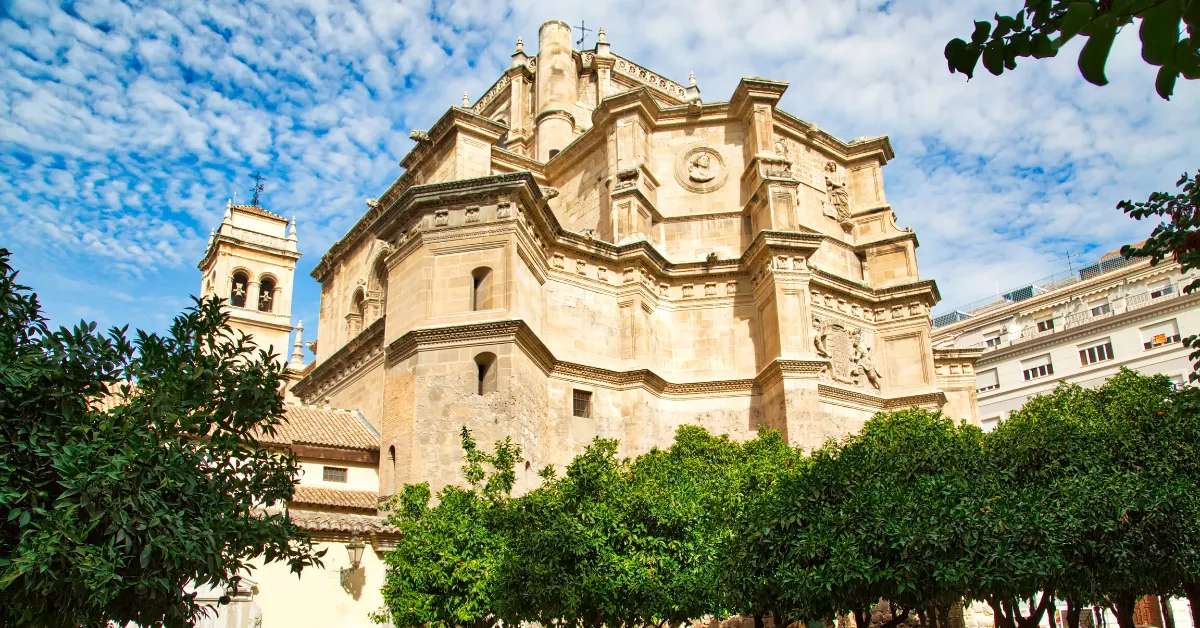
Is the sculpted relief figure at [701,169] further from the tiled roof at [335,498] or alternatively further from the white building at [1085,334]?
the white building at [1085,334]

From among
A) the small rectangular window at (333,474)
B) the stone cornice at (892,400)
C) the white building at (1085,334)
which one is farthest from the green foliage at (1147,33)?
the white building at (1085,334)

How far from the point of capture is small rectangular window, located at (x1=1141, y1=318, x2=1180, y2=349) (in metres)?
38.9

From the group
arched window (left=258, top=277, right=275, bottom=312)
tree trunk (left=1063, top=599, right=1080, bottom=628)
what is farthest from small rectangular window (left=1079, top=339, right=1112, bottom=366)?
arched window (left=258, top=277, right=275, bottom=312)

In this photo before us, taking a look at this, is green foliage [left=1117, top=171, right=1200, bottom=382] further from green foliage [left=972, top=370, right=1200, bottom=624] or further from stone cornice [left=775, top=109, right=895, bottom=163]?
stone cornice [left=775, top=109, right=895, bottom=163]

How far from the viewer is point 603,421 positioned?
21531 mm

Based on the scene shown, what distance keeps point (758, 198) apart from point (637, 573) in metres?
13.9

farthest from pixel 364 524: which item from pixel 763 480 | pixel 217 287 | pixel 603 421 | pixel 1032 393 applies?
pixel 1032 393

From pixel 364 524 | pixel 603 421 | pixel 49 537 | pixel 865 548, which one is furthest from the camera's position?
pixel 603 421

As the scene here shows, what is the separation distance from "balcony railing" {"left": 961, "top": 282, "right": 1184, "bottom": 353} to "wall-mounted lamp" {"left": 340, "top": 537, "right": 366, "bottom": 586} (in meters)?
31.4

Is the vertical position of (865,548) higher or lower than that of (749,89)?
lower

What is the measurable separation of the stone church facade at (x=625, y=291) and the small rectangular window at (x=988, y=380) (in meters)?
19.5

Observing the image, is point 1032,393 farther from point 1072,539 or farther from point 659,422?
point 1072,539

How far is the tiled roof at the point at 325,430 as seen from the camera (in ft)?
62.7

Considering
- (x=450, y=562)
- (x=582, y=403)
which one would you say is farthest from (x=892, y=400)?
(x=450, y=562)
